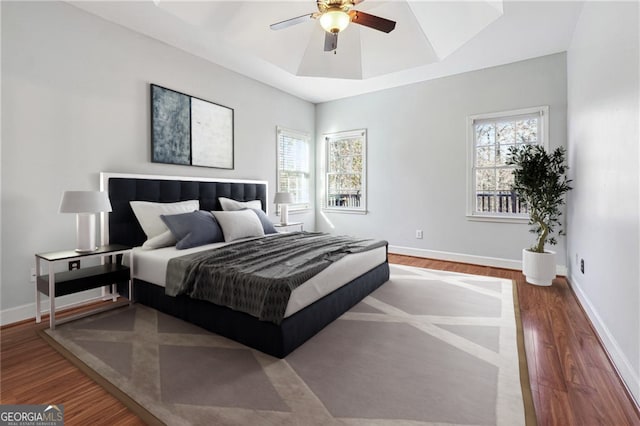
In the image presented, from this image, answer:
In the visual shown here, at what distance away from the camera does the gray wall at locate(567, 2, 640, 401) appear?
180 cm

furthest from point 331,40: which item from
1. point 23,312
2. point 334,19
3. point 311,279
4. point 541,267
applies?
point 23,312

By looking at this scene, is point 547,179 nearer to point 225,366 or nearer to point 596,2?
point 596,2

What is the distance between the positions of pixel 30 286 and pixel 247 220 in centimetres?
200

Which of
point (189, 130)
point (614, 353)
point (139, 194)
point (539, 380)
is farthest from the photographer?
point (189, 130)

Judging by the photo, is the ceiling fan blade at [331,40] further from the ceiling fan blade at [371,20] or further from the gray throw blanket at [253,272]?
the gray throw blanket at [253,272]

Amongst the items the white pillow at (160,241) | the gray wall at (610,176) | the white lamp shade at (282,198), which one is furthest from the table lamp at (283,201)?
the gray wall at (610,176)

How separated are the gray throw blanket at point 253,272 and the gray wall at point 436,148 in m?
2.27

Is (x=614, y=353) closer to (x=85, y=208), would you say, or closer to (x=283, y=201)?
(x=283, y=201)

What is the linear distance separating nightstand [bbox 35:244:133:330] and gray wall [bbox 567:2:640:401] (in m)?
3.66

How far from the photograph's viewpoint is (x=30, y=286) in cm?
273

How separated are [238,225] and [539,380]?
2885mm

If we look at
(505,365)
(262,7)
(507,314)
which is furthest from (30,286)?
(507,314)

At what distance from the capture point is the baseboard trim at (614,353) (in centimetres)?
167

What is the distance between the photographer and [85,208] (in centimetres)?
253
